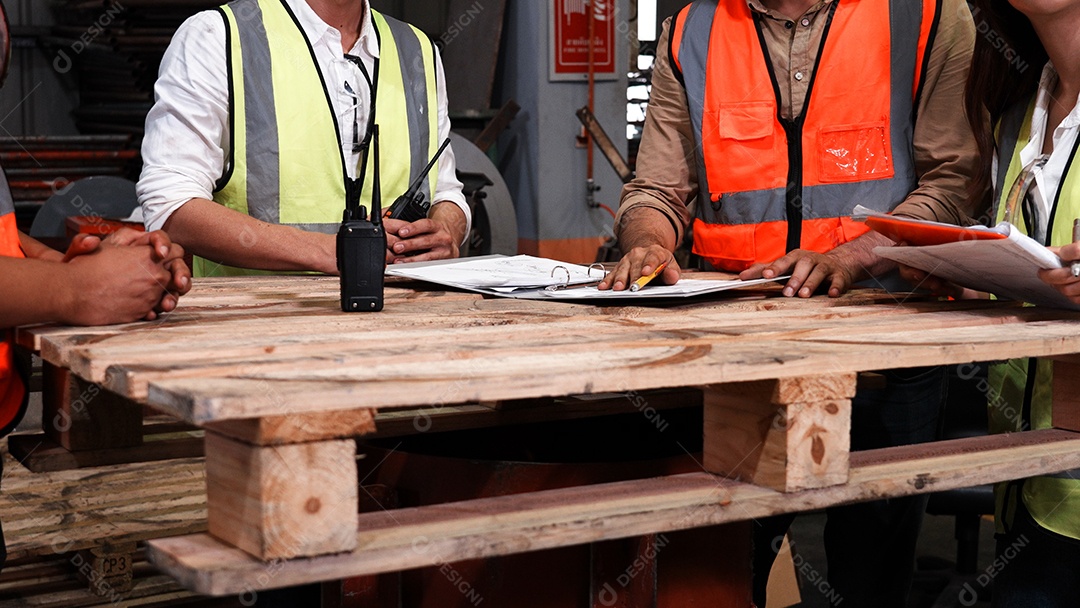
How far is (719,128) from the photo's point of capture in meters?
2.79

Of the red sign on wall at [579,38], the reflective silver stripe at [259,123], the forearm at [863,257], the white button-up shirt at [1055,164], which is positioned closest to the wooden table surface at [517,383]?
the white button-up shirt at [1055,164]

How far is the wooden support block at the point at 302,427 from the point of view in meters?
1.19

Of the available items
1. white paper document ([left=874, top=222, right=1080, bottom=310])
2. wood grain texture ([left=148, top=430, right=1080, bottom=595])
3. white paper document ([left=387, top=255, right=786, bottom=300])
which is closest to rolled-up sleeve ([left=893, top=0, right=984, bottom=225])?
white paper document ([left=874, top=222, right=1080, bottom=310])

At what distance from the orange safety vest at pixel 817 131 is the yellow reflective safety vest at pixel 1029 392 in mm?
367

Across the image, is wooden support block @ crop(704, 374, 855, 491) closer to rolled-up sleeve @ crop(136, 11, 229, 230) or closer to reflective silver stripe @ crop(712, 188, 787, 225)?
reflective silver stripe @ crop(712, 188, 787, 225)

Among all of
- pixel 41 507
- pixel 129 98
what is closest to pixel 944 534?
pixel 41 507

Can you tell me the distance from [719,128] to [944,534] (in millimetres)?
3109

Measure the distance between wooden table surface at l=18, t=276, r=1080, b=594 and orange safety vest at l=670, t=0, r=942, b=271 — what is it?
2.31 ft

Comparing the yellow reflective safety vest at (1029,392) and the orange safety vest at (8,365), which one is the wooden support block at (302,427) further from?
the yellow reflective safety vest at (1029,392)

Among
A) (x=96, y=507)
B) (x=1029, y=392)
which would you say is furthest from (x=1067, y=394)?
(x=96, y=507)

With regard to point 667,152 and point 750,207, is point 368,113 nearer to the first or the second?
point 667,152

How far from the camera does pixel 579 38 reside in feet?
31.2

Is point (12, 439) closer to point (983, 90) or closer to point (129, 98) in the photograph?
point (983, 90)

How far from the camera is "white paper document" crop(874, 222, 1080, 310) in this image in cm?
177
